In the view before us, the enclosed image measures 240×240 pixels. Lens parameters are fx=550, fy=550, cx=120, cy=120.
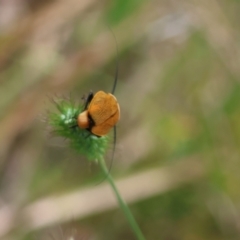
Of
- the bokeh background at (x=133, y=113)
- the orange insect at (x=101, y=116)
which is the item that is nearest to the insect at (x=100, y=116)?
the orange insect at (x=101, y=116)

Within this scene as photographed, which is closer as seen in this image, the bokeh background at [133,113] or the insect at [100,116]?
the insect at [100,116]

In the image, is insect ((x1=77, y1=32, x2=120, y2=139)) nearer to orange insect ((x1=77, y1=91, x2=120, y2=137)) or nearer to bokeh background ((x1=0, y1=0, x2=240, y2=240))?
orange insect ((x1=77, y1=91, x2=120, y2=137))

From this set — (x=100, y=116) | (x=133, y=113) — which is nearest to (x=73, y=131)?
(x=100, y=116)

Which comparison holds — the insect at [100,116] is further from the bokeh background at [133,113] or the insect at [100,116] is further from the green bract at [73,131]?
the bokeh background at [133,113]

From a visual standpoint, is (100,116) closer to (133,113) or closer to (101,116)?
(101,116)

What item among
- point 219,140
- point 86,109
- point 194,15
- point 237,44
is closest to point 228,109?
point 219,140

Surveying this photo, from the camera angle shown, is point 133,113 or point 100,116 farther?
point 133,113

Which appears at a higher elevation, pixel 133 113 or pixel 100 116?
pixel 133 113
